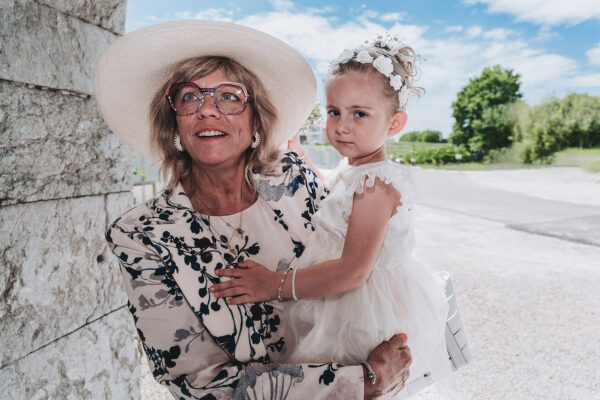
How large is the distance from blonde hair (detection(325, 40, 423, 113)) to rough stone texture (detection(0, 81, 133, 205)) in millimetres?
1081

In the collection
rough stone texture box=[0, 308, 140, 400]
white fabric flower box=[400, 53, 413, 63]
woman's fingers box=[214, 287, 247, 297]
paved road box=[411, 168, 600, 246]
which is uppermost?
white fabric flower box=[400, 53, 413, 63]

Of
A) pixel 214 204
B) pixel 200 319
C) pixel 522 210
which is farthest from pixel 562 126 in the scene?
pixel 200 319

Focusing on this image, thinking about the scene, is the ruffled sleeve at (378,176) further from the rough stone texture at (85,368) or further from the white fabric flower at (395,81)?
the rough stone texture at (85,368)

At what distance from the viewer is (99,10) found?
1.78 metres

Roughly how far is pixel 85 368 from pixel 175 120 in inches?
46.6

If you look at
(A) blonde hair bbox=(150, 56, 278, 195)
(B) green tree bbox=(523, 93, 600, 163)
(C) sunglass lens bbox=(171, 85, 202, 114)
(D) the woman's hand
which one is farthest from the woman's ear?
(B) green tree bbox=(523, 93, 600, 163)

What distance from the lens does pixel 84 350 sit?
1.74 meters

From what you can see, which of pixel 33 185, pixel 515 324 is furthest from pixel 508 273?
pixel 33 185

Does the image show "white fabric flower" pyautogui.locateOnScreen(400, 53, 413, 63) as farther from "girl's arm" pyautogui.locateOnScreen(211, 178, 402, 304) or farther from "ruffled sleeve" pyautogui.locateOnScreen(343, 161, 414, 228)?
"girl's arm" pyautogui.locateOnScreen(211, 178, 402, 304)

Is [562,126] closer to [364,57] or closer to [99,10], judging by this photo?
[364,57]

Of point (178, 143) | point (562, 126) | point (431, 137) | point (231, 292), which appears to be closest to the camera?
point (231, 292)

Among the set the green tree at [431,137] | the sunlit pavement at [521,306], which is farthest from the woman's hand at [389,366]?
the green tree at [431,137]

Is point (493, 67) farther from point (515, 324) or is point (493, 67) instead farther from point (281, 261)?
point (281, 261)

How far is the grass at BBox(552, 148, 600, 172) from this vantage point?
26328 millimetres
